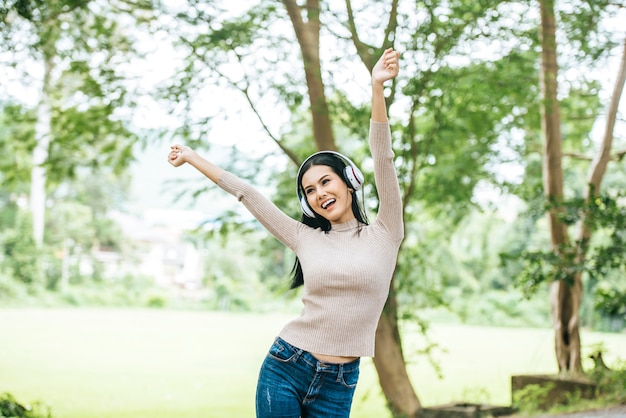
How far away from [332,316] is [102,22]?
181 inches

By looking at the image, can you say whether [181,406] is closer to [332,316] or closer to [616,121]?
[616,121]

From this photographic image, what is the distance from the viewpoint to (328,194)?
2264mm

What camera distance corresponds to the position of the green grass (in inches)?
497

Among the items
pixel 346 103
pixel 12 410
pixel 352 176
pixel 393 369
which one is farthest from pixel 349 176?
pixel 393 369

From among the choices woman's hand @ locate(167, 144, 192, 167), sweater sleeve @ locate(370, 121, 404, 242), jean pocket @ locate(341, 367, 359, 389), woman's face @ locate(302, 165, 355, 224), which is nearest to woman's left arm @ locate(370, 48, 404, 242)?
sweater sleeve @ locate(370, 121, 404, 242)

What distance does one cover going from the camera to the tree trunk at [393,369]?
19.0ft

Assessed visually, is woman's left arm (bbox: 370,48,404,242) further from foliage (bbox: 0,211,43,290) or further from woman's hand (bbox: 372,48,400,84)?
foliage (bbox: 0,211,43,290)

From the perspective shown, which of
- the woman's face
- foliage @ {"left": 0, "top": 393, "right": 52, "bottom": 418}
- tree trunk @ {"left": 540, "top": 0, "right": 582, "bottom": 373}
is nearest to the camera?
the woman's face

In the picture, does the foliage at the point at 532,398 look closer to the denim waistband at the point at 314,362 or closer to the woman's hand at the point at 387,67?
the denim waistband at the point at 314,362

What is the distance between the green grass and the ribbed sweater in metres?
A: 8.51

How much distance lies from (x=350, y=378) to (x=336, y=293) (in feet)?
0.73

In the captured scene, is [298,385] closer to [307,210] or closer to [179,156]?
[307,210]

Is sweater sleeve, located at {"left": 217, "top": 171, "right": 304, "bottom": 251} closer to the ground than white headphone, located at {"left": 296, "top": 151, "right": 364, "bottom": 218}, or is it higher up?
closer to the ground

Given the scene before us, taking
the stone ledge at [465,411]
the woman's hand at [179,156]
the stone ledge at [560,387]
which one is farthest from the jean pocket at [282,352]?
the stone ledge at [560,387]
